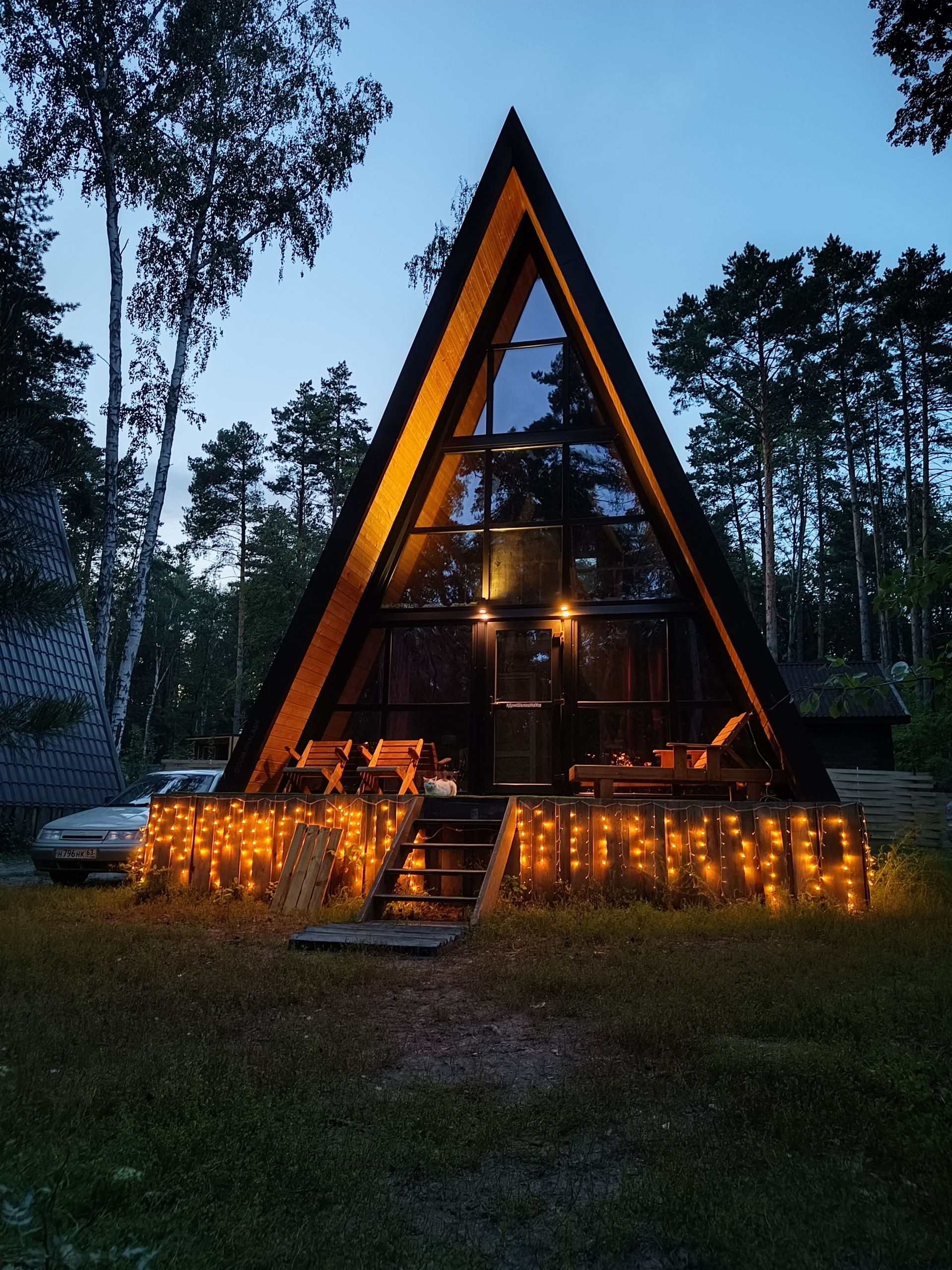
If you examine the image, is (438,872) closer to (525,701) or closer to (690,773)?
(690,773)

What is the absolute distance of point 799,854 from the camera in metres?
7.39

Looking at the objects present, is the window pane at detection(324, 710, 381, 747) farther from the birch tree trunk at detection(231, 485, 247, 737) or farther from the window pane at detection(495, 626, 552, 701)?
the birch tree trunk at detection(231, 485, 247, 737)

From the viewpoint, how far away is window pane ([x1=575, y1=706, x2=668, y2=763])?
31.7 ft

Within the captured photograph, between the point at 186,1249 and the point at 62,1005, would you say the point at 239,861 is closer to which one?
the point at 62,1005

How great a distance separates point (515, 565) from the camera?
34.6ft

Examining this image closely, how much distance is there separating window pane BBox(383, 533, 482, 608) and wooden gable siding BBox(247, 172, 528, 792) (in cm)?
37

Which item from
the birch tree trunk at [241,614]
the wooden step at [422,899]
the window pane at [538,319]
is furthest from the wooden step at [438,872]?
the birch tree trunk at [241,614]

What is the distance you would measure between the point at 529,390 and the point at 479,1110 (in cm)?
934

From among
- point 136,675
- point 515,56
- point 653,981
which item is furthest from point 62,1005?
point 136,675

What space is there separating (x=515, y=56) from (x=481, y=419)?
1127 centimetres

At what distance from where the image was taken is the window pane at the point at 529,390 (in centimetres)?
1090

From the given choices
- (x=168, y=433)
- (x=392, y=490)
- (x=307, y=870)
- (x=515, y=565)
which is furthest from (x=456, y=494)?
(x=168, y=433)

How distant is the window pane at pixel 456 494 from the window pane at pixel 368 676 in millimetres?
1589

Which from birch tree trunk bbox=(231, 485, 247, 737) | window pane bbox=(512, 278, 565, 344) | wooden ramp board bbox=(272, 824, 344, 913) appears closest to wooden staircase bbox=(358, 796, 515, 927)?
wooden ramp board bbox=(272, 824, 344, 913)
